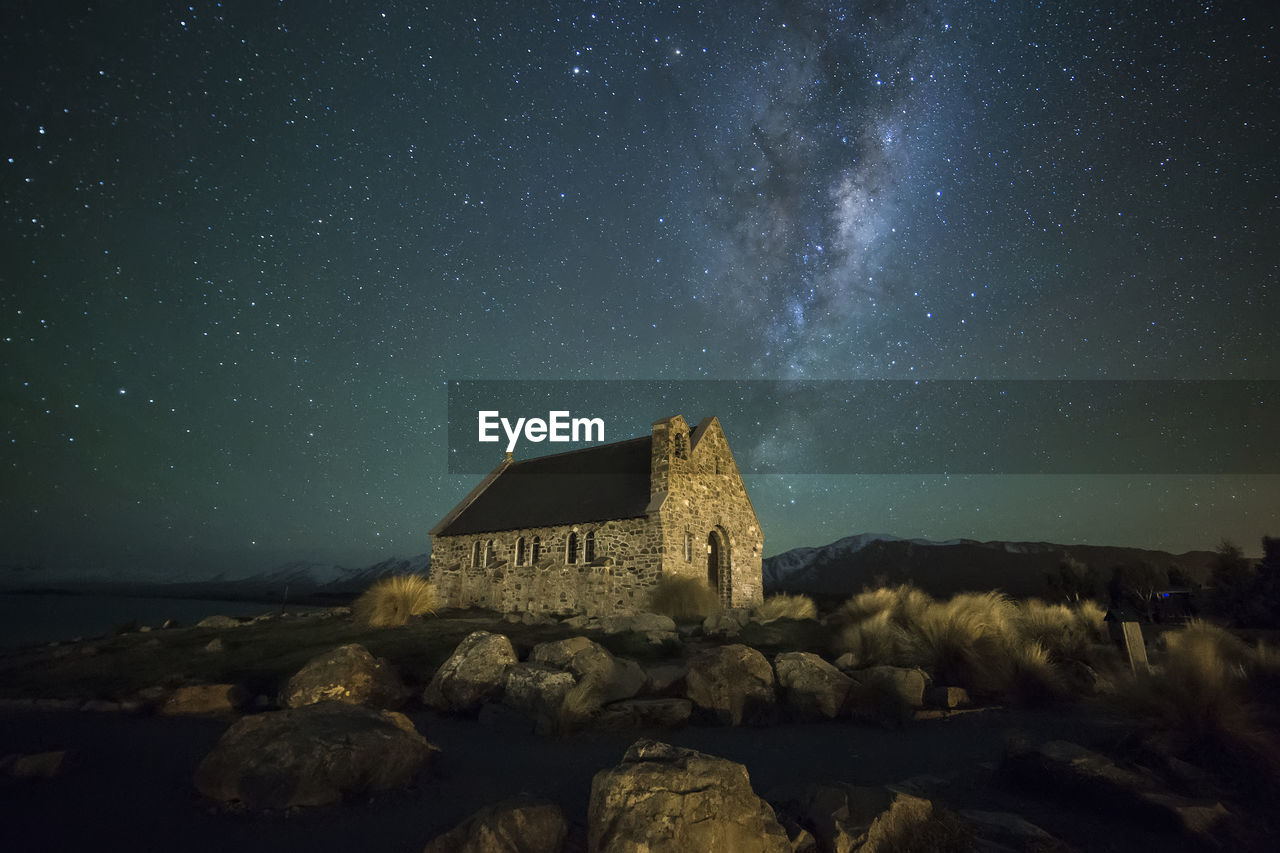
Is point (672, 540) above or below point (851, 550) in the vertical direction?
above

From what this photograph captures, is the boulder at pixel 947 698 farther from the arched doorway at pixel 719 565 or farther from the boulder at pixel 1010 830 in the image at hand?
the arched doorway at pixel 719 565

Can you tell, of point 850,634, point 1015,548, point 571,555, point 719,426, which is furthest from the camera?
point 1015,548

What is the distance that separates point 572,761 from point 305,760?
3.26 meters

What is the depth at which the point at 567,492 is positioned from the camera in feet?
91.4

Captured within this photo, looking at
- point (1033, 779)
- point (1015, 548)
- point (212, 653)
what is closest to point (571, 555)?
point (212, 653)

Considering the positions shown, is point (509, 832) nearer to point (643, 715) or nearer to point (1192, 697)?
point (643, 715)

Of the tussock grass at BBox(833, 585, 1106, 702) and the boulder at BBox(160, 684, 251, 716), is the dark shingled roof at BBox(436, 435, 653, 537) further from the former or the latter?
the boulder at BBox(160, 684, 251, 716)

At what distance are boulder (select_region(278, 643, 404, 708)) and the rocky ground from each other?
4 centimetres

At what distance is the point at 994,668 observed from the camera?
1065cm

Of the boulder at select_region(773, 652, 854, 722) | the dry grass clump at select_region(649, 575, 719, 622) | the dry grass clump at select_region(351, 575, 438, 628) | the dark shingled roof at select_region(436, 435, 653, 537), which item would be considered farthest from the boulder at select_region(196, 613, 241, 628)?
the boulder at select_region(773, 652, 854, 722)

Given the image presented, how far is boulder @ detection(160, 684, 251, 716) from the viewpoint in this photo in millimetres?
10508

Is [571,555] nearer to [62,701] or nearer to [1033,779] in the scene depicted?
[62,701]

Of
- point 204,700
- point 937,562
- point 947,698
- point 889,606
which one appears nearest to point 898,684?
point 947,698

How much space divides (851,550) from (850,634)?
85.4 meters
